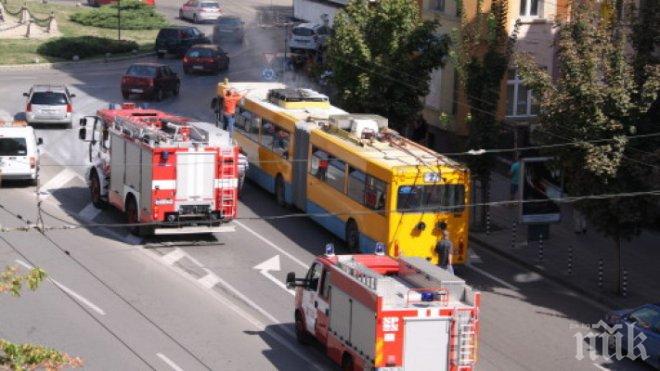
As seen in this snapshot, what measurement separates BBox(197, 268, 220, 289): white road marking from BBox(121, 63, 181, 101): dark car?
22603 millimetres

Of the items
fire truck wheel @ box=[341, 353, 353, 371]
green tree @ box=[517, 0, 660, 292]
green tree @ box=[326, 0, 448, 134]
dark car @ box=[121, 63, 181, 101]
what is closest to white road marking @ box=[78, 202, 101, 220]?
green tree @ box=[326, 0, 448, 134]

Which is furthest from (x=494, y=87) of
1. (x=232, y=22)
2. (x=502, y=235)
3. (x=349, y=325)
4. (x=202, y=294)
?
(x=232, y=22)

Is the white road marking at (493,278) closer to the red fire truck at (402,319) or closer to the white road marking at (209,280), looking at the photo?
the white road marking at (209,280)

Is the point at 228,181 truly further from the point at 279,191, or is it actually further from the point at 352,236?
the point at 279,191

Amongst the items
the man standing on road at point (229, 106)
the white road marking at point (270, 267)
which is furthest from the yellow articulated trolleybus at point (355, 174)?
the white road marking at point (270, 267)

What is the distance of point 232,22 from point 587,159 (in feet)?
141

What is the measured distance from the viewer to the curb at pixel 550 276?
32375 millimetres

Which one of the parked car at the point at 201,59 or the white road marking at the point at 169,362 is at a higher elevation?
the parked car at the point at 201,59

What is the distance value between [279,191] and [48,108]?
1182 centimetres

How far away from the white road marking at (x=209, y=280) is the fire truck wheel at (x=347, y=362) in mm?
7180

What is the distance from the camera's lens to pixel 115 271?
1278 inches

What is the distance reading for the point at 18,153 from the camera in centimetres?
3969

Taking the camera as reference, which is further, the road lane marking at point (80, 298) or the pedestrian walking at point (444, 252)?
the pedestrian walking at point (444, 252)

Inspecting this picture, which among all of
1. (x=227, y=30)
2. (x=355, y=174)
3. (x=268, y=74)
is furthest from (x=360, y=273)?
(x=227, y=30)
